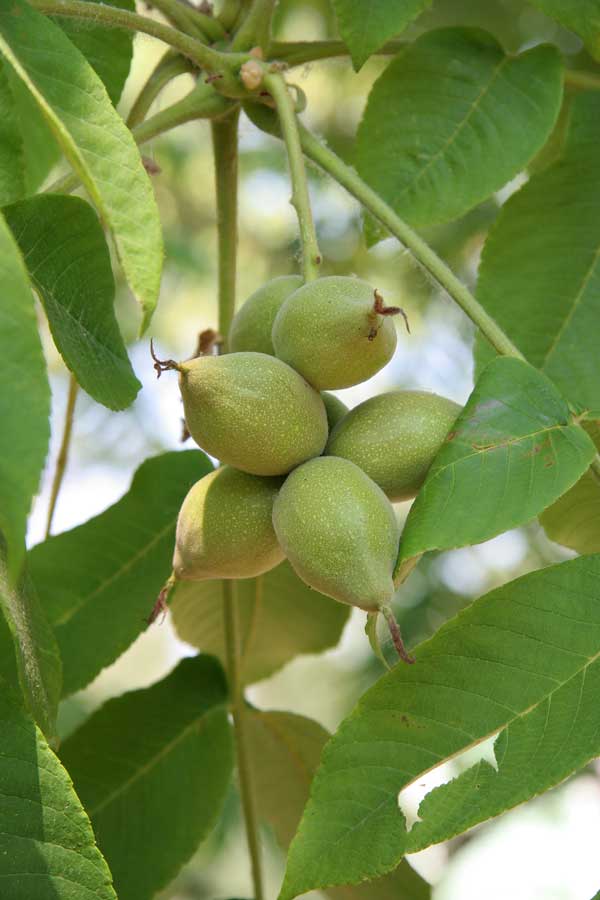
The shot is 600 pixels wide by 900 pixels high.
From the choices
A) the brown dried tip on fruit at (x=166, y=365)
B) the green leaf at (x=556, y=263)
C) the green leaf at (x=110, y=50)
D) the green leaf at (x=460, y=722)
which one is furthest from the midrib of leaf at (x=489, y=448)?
the green leaf at (x=110, y=50)

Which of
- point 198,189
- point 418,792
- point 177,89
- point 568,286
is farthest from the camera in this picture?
point 198,189

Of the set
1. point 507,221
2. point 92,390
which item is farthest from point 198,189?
point 92,390

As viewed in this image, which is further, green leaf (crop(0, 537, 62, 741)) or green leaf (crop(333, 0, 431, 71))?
green leaf (crop(333, 0, 431, 71))

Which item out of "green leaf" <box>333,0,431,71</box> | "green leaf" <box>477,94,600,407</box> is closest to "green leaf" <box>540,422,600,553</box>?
"green leaf" <box>477,94,600,407</box>

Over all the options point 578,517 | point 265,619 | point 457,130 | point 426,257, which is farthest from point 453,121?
point 265,619

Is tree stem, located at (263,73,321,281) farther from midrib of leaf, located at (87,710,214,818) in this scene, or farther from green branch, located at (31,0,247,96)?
midrib of leaf, located at (87,710,214,818)

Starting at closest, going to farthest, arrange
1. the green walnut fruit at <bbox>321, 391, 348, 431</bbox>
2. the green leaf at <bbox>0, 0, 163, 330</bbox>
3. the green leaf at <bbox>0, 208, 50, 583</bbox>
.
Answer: the green leaf at <bbox>0, 208, 50, 583</bbox>
the green leaf at <bbox>0, 0, 163, 330</bbox>
the green walnut fruit at <bbox>321, 391, 348, 431</bbox>

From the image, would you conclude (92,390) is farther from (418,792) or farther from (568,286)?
(568,286)
